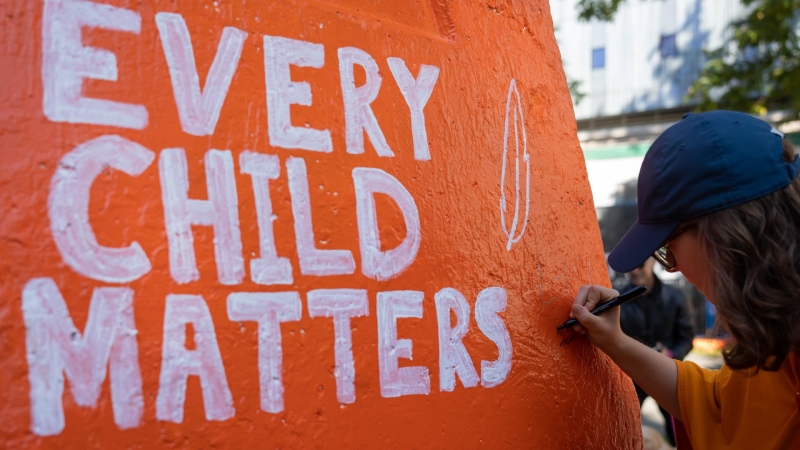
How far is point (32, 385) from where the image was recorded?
126 cm

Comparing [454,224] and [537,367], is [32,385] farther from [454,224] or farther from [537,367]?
[537,367]

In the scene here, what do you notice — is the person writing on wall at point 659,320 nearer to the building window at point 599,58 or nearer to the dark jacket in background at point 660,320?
the dark jacket in background at point 660,320

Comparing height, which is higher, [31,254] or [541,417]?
[31,254]

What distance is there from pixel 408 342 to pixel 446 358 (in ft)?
0.44

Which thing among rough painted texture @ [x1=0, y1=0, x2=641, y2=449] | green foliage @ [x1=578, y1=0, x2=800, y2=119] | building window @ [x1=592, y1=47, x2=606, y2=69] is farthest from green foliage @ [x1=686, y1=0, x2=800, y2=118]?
rough painted texture @ [x1=0, y1=0, x2=641, y2=449]

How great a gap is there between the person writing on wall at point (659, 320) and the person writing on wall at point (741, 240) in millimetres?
3378

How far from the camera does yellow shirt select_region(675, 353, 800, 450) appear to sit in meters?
1.67

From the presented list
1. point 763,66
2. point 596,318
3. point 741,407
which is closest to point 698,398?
point 741,407

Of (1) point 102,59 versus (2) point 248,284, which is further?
(2) point 248,284

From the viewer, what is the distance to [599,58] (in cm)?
1497

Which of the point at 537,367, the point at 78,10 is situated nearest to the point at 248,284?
the point at 78,10

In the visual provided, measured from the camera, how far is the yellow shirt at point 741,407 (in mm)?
1673

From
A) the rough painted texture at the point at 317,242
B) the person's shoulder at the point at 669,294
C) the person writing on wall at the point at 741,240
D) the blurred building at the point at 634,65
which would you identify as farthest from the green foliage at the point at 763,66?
the person writing on wall at the point at 741,240

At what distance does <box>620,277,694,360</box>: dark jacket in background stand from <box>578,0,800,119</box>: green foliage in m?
3.62
